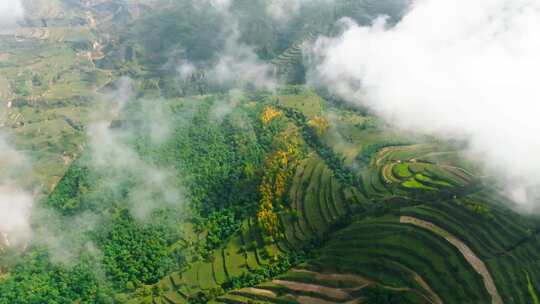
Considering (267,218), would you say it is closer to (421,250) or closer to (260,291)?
(260,291)

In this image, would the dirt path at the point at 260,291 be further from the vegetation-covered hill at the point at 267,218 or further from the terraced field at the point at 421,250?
the vegetation-covered hill at the point at 267,218

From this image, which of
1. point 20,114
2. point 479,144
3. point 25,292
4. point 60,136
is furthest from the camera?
point 20,114

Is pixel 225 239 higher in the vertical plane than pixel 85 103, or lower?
lower

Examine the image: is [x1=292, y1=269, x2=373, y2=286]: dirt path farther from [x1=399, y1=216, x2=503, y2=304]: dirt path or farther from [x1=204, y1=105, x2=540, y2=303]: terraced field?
[x1=399, y1=216, x2=503, y2=304]: dirt path

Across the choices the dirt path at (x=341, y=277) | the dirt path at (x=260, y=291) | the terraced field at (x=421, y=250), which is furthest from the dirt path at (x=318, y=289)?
the dirt path at (x=260, y=291)

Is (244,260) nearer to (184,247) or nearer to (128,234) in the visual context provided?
(184,247)

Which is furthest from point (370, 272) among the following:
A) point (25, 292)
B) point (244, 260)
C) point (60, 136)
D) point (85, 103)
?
point (85, 103)
